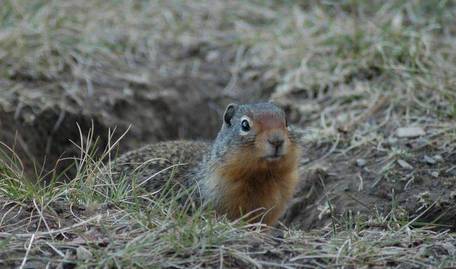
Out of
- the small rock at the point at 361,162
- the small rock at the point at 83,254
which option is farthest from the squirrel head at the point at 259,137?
the small rock at the point at 83,254

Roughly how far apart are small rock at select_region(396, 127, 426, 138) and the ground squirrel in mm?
1570

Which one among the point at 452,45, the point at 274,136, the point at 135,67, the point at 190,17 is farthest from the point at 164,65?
the point at 274,136

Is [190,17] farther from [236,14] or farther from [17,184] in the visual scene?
[17,184]

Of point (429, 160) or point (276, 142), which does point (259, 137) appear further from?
point (429, 160)

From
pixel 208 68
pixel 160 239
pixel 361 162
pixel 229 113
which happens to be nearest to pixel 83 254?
pixel 160 239

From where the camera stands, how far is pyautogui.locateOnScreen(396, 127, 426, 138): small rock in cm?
703

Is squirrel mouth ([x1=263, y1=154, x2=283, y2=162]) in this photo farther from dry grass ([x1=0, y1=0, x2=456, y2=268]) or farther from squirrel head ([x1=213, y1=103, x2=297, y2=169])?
dry grass ([x1=0, y1=0, x2=456, y2=268])

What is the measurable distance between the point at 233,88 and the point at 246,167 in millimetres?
3248

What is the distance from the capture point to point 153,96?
8.59m

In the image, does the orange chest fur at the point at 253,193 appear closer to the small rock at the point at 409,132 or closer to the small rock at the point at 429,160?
the small rock at the point at 429,160

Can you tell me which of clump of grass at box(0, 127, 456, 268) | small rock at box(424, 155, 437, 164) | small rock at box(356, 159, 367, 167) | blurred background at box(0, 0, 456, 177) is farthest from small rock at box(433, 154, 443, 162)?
clump of grass at box(0, 127, 456, 268)

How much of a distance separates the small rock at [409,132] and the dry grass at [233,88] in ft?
0.23

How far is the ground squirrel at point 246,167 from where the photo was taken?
5.47 metres

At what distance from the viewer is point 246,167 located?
5586 mm
